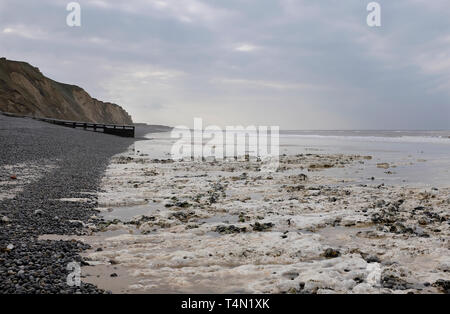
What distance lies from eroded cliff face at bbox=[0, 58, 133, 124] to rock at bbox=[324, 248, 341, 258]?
273 ft

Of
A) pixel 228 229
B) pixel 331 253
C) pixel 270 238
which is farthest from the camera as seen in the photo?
pixel 228 229

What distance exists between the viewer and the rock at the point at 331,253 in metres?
7.62

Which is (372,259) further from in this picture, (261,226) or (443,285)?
(261,226)

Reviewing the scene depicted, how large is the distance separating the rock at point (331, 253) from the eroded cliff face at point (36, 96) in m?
83.3

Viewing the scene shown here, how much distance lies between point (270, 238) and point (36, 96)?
9867 centimetres

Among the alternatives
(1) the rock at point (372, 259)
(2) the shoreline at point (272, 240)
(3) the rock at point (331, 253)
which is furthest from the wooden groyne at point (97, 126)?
(1) the rock at point (372, 259)

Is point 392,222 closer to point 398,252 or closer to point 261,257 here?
point 398,252

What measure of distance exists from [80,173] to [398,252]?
51.3 feet

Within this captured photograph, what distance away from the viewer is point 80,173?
1861cm

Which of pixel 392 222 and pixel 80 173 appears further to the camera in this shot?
pixel 80 173

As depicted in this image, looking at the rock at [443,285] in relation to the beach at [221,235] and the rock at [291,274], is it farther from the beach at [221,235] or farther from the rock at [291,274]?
the rock at [291,274]

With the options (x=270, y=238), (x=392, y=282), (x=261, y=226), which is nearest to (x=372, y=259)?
(x=392, y=282)

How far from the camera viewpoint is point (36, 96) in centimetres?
9238
